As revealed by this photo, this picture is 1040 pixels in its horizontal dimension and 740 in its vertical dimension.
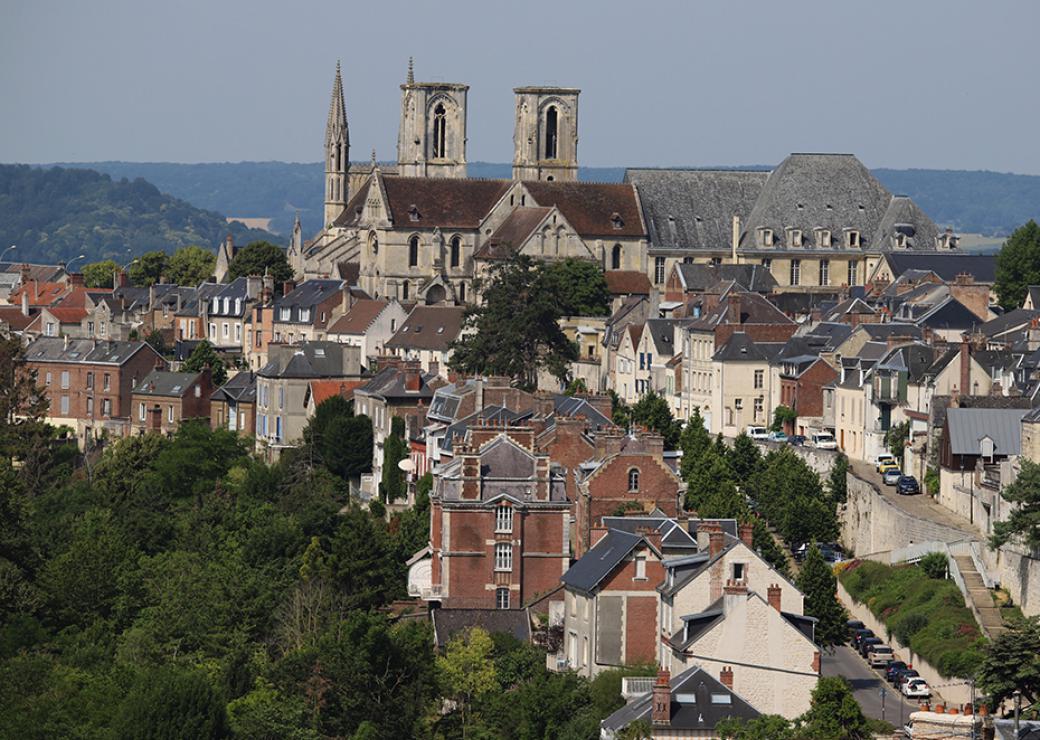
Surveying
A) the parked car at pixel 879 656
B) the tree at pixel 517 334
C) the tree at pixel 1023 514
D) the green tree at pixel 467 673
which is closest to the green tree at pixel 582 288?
the tree at pixel 517 334

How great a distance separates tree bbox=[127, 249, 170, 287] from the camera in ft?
443

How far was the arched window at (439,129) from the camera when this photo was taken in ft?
427

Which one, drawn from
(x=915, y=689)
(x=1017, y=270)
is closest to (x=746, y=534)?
(x=915, y=689)

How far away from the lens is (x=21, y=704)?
172 ft

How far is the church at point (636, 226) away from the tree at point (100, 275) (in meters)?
20.2

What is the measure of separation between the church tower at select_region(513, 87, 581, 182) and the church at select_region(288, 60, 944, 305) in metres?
4.30

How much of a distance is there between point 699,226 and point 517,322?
90.8ft

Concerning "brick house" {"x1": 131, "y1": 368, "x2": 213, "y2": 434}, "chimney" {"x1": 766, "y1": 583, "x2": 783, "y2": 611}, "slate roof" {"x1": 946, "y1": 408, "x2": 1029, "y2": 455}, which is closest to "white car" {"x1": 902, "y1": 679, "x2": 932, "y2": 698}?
"chimney" {"x1": 766, "y1": 583, "x2": 783, "y2": 611}

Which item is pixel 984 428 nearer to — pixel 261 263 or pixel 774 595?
pixel 774 595

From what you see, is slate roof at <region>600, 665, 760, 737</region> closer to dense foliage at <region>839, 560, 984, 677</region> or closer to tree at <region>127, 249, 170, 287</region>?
dense foliage at <region>839, 560, 984, 677</region>

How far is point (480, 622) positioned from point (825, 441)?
19.2 meters

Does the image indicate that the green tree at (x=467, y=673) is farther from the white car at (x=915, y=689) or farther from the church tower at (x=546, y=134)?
the church tower at (x=546, y=134)

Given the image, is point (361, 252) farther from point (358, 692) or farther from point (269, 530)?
point (358, 692)

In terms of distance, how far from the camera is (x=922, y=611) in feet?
185
